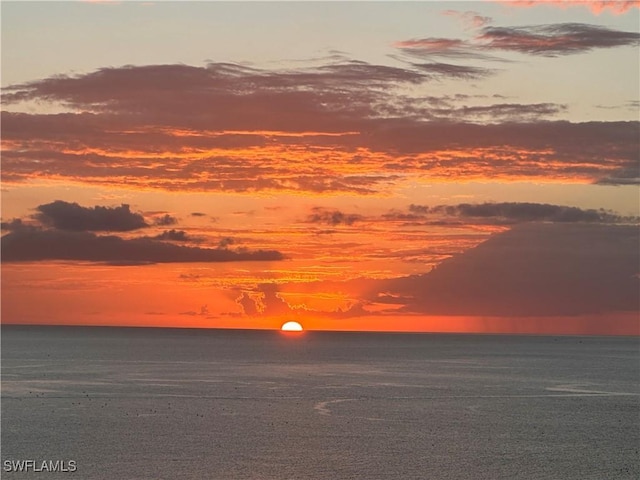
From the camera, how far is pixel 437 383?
121312mm

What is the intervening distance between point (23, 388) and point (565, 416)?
57315 mm

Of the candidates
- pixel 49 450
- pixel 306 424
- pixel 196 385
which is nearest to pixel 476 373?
pixel 196 385

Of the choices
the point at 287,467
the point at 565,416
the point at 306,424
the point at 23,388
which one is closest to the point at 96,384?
the point at 23,388

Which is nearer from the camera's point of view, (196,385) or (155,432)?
(155,432)

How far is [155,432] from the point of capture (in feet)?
221

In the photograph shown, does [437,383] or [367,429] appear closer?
[367,429]

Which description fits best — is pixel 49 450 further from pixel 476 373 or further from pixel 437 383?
Result: pixel 476 373

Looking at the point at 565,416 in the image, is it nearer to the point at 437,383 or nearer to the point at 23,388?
the point at 437,383

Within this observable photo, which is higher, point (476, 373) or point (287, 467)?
point (287, 467)

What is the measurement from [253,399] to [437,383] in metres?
34.6

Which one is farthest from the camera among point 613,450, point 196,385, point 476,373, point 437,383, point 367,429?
point 476,373

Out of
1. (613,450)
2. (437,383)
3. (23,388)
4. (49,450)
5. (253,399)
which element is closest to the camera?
(49,450)

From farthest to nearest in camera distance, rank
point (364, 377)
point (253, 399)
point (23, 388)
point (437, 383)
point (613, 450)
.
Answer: point (364, 377)
point (437, 383)
point (23, 388)
point (253, 399)
point (613, 450)

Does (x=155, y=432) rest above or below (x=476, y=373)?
above
